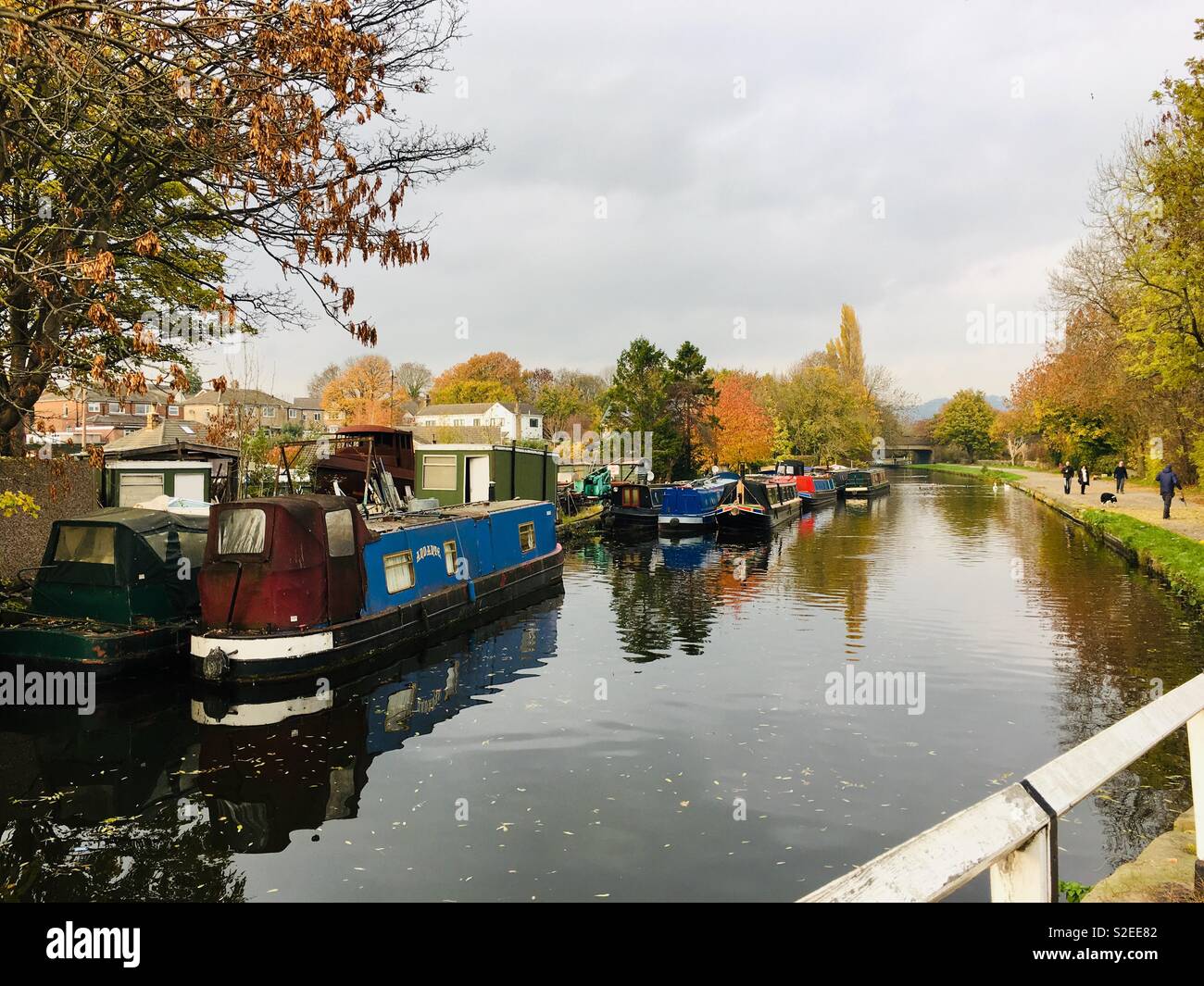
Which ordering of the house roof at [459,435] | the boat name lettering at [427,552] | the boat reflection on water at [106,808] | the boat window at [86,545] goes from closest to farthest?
the boat reflection on water at [106,808]
the boat window at [86,545]
the boat name lettering at [427,552]
the house roof at [459,435]

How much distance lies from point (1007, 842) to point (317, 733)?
10.5m

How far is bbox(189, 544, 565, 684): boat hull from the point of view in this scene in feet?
40.0

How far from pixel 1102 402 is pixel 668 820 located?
Result: 44.7 metres

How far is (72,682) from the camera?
481 inches

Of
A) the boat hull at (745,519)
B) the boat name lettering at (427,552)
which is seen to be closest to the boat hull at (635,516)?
the boat hull at (745,519)

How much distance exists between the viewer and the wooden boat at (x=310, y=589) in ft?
40.7

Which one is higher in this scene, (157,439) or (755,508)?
(157,439)

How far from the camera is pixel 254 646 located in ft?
40.2

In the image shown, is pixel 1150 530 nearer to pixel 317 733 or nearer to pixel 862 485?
pixel 317 733

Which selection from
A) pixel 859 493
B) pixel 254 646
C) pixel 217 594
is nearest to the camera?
pixel 254 646

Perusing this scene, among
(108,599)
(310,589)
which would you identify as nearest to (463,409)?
(108,599)

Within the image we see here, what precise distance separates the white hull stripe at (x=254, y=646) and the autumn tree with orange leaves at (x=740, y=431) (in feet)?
159

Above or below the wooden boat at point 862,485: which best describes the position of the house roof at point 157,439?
above

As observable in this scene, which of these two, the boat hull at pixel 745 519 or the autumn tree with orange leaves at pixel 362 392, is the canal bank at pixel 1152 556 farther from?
the autumn tree with orange leaves at pixel 362 392
